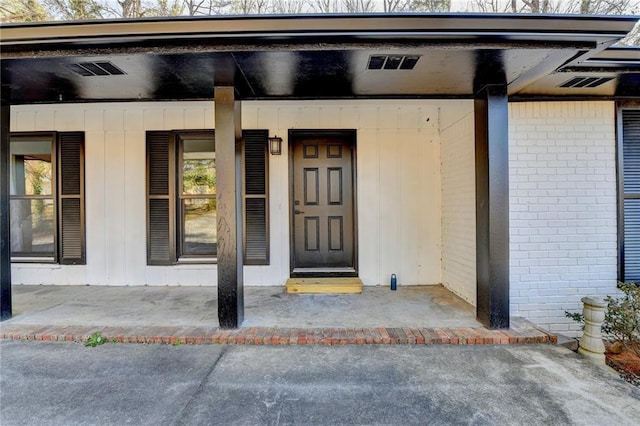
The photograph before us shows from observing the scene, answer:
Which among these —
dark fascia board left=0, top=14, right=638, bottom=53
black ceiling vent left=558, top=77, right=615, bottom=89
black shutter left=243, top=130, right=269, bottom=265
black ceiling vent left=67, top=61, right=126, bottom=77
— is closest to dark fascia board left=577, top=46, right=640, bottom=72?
black ceiling vent left=558, top=77, right=615, bottom=89

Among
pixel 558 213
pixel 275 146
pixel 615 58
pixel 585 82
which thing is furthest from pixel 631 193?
pixel 275 146

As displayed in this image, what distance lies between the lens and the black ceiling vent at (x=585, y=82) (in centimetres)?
283

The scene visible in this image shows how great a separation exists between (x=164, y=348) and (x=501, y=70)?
11.9 ft

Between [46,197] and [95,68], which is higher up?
[95,68]

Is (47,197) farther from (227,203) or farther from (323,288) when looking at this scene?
(323,288)

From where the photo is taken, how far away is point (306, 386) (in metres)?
2.06

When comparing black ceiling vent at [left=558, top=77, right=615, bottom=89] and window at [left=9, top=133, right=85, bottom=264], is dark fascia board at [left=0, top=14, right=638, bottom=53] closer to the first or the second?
black ceiling vent at [left=558, top=77, right=615, bottom=89]

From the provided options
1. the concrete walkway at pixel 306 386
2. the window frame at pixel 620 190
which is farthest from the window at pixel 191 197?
the window frame at pixel 620 190

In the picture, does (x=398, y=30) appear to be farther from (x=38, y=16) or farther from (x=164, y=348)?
(x=38, y=16)

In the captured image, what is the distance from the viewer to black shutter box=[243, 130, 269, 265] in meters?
4.25

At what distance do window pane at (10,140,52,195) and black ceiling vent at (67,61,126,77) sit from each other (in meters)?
2.61

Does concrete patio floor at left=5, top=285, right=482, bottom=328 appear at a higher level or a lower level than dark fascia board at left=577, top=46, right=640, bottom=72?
lower

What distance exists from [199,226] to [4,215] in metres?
1.95

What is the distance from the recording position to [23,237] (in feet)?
14.7
